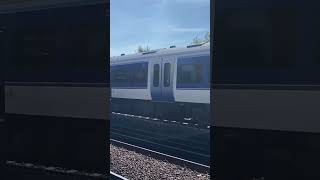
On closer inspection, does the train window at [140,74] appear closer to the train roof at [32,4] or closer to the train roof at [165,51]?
the train roof at [165,51]

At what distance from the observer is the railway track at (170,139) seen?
12.0 metres

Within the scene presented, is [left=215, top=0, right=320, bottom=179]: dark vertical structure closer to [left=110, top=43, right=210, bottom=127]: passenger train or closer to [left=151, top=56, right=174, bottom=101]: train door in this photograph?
[left=110, top=43, right=210, bottom=127]: passenger train

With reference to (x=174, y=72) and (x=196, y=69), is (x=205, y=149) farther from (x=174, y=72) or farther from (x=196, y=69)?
(x=174, y=72)

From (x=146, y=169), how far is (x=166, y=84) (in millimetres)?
13367

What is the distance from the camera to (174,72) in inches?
848

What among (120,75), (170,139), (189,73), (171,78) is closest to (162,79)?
(171,78)

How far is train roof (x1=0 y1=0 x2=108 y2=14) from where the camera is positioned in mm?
6375

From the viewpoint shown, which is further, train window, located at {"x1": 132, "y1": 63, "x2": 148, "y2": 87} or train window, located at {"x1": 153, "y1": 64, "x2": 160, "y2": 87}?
train window, located at {"x1": 132, "y1": 63, "x2": 148, "y2": 87}

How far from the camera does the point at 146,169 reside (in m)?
9.38

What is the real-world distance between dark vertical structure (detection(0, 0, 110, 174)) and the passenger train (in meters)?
11.9

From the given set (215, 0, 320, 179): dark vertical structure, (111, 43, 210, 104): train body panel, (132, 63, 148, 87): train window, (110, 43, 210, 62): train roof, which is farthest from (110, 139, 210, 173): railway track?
(132, 63, 148, 87): train window

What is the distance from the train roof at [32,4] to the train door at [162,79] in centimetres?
1479

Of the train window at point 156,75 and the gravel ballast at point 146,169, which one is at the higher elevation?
the train window at point 156,75

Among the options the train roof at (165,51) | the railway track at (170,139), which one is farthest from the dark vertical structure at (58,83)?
the train roof at (165,51)
